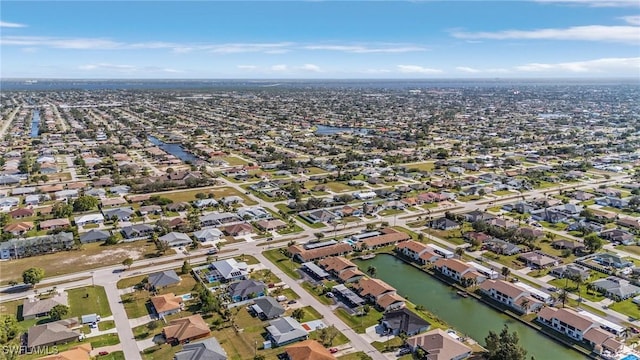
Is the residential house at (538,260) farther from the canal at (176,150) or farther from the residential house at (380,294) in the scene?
the canal at (176,150)

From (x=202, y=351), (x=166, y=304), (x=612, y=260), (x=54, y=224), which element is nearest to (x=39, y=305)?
(x=166, y=304)

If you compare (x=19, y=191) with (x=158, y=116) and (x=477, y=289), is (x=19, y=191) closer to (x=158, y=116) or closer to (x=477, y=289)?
(x=477, y=289)

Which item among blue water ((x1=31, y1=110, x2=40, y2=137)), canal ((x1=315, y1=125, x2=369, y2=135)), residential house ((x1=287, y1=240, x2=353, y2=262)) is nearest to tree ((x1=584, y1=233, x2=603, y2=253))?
residential house ((x1=287, y1=240, x2=353, y2=262))

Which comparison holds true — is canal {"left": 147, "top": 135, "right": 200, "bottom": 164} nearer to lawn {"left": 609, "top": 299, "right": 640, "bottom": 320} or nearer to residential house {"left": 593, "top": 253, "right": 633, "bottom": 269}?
residential house {"left": 593, "top": 253, "right": 633, "bottom": 269}

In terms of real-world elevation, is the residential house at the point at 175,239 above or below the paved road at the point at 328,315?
above

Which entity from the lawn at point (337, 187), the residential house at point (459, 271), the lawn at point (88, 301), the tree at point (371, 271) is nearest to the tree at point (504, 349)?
the residential house at point (459, 271)

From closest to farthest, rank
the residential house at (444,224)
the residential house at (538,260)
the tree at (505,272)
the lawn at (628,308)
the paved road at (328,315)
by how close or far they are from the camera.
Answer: the paved road at (328,315), the lawn at (628,308), the tree at (505,272), the residential house at (538,260), the residential house at (444,224)

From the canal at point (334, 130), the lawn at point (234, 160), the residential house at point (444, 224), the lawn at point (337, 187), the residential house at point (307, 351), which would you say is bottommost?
the residential house at point (307, 351)
